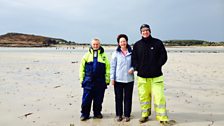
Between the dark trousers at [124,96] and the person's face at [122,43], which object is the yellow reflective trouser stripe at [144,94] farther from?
the person's face at [122,43]

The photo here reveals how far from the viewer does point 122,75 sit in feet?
19.6

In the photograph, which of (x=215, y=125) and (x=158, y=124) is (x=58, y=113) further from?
(x=215, y=125)

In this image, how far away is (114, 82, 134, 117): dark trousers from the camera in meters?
5.99

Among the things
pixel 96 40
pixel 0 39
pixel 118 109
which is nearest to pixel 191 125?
pixel 118 109

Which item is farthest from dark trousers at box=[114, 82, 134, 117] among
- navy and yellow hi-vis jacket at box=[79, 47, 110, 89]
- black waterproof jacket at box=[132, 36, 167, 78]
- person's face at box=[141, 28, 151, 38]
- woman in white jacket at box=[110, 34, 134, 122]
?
person's face at box=[141, 28, 151, 38]

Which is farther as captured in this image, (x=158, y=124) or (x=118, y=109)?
(x=118, y=109)

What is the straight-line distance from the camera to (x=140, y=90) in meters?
5.81

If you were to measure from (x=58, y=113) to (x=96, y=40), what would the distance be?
6.21 feet

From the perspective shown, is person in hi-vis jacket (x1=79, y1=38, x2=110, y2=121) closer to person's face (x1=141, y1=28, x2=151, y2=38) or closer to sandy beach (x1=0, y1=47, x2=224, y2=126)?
sandy beach (x1=0, y1=47, x2=224, y2=126)

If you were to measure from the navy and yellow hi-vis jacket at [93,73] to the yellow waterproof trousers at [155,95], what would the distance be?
33.2 inches

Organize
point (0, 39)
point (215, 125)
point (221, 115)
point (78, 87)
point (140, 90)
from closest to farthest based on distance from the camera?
point (215, 125) → point (140, 90) → point (221, 115) → point (78, 87) → point (0, 39)

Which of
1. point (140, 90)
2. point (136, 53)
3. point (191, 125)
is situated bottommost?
point (191, 125)

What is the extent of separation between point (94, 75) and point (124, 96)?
79 centimetres

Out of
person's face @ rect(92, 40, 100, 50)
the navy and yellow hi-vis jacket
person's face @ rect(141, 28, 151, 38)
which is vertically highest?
person's face @ rect(141, 28, 151, 38)
